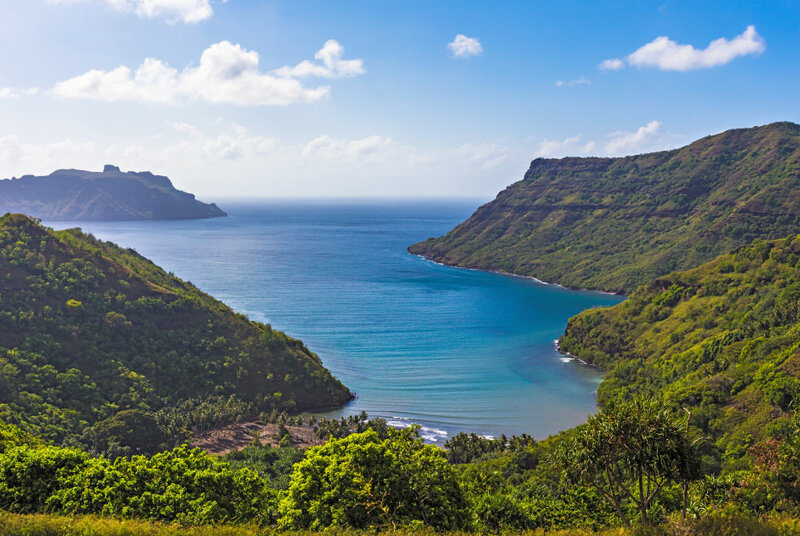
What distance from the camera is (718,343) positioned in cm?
9175

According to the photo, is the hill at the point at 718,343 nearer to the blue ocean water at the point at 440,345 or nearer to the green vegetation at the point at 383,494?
the blue ocean water at the point at 440,345

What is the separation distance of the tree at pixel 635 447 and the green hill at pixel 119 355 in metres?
59.7

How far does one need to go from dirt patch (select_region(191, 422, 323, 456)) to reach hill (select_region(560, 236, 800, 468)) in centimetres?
4893

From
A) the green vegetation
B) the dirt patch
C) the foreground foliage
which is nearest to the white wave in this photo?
the dirt patch

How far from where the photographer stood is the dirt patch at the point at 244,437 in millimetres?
71375

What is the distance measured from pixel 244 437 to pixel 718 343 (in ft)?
259

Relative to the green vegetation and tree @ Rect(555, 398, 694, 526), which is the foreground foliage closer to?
the green vegetation

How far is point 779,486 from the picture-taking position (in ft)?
104

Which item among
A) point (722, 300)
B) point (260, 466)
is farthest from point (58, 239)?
point (722, 300)

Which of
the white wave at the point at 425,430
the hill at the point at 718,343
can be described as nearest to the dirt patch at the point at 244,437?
the white wave at the point at 425,430

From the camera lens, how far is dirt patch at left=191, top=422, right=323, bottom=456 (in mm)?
71375

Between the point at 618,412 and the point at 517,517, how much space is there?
37.6 ft

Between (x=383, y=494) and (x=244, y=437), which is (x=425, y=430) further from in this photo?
(x=383, y=494)

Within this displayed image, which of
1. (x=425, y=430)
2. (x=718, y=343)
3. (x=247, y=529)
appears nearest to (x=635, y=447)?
(x=247, y=529)
